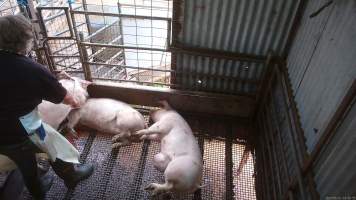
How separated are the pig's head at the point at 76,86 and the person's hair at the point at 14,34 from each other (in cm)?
134

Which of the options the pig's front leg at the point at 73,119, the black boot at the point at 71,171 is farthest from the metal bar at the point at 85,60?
the black boot at the point at 71,171

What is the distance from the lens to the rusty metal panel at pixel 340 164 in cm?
179

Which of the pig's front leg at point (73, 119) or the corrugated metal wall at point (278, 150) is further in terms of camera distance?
the pig's front leg at point (73, 119)

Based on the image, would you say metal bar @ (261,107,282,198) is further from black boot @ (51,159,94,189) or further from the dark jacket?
the dark jacket

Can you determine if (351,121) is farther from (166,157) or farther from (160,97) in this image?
(160,97)

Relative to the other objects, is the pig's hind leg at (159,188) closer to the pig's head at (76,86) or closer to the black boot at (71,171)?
the black boot at (71,171)

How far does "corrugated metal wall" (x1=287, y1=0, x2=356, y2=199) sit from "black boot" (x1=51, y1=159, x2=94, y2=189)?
2.11 m

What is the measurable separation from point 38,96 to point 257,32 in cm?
227

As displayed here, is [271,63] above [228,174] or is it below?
above

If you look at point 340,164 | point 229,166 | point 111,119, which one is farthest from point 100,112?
point 340,164

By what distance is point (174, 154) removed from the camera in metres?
3.13

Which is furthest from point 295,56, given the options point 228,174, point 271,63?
point 228,174

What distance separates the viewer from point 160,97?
395 cm

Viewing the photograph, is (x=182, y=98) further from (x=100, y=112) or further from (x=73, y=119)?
(x=73, y=119)
